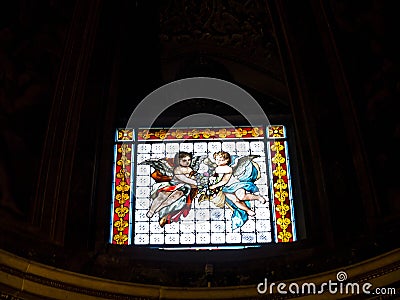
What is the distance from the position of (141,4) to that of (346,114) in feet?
8.63

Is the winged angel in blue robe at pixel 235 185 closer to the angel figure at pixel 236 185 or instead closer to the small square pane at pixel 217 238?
the angel figure at pixel 236 185

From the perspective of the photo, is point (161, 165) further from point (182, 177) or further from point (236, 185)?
point (236, 185)

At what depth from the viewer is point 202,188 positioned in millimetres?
9836

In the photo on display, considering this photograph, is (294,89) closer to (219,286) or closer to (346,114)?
(346,114)

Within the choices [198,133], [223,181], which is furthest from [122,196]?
[198,133]

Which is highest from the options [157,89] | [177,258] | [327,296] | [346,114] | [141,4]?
[141,4]

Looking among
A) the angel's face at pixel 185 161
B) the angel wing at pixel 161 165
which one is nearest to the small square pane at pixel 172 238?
the angel wing at pixel 161 165

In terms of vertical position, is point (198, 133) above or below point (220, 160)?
above

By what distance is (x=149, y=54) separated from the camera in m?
10.4

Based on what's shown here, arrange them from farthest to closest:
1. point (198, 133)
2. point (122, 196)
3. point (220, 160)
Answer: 1. point (198, 133)
2. point (220, 160)
3. point (122, 196)

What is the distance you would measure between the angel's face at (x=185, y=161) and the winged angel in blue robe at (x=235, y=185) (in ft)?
0.97

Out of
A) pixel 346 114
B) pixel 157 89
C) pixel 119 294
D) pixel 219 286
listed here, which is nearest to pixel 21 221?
pixel 119 294

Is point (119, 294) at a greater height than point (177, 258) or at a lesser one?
lesser

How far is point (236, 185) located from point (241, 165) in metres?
0.25
